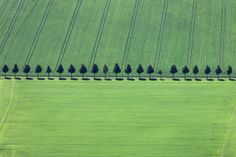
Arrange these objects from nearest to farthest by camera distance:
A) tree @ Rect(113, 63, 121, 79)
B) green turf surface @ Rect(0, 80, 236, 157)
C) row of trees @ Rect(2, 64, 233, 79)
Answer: green turf surface @ Rect(0, 80, 236, 157) < row of trees @ Rect(2, 64, 233, 79) < tree @ Rect(113, 63, 121, 79)

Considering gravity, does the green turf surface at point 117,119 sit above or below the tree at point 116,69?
below

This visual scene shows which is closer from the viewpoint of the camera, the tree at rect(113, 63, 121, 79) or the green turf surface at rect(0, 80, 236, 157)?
the green turf surface at rect(0, 80, 236, 157)

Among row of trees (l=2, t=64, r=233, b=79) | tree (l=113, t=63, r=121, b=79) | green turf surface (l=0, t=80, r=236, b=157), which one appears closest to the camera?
green turf surface (l=0, t=80, r=236, b=157)

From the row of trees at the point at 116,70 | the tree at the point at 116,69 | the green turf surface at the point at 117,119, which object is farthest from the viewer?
the tree at the point at 116,69

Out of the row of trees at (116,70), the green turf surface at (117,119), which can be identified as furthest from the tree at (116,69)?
the green turf surface at (117,119)

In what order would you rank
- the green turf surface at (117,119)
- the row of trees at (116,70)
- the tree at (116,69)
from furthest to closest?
the tree at (116,69)
the row of trees at (116,70)
the green turf surface at (117,119)

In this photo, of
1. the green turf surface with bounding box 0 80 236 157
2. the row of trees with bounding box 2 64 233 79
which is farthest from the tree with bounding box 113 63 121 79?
the green turf surface with bounding box 0 80 236 157

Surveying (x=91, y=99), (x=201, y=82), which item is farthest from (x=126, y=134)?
(x=201, y=82)

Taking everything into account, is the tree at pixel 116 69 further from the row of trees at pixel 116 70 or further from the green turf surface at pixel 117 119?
the green turf surface at pixel 117 119

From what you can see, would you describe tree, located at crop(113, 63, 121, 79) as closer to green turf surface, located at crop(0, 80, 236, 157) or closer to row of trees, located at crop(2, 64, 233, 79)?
row of trees, located at crop(2, 64, 233, 79)
